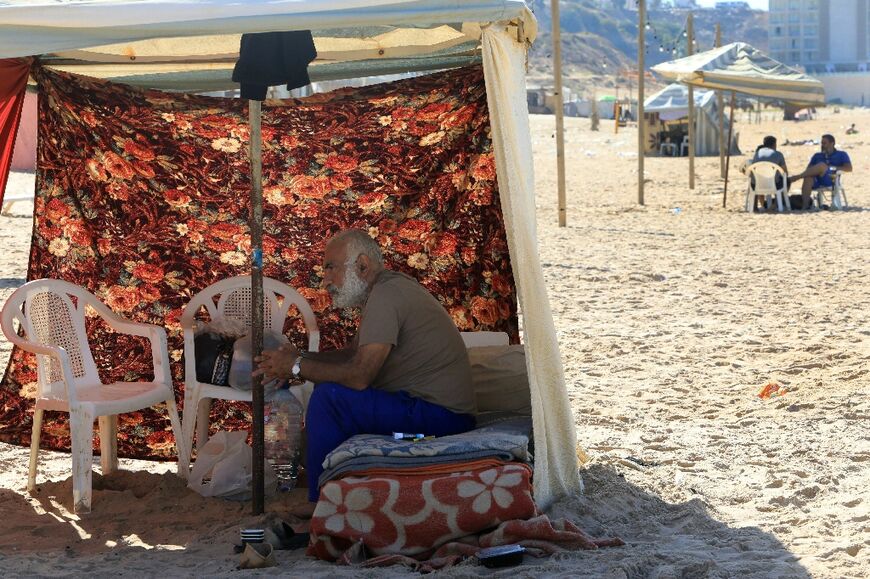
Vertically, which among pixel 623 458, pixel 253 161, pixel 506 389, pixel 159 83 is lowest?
pixel 623 458

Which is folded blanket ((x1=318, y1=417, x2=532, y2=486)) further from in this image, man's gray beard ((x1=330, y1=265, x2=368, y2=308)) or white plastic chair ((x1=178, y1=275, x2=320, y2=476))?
white plastic chair ((x1=178, y1=275, x2=320, y2=476))

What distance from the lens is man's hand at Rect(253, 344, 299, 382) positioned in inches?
193

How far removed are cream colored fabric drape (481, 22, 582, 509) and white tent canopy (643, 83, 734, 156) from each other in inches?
1139

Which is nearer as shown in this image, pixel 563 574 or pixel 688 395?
pixel 563 574

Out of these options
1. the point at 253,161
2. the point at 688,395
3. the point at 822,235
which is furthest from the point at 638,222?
the point at 253,161

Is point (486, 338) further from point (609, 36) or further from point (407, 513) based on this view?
point (609, 36)

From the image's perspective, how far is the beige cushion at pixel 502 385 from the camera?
5270 mm

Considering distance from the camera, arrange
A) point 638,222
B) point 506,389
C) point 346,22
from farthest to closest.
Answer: point 638,222 < point 506,389 < point 346,22

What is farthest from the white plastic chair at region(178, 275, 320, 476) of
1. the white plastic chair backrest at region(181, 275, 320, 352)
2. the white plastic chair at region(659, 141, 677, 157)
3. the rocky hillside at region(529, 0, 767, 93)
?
the rocky hillside at region(529, 0, 767, 93)

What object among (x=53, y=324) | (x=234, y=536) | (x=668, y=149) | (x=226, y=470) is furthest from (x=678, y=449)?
(x=668, y=149)

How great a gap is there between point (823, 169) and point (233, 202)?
12.8 metres

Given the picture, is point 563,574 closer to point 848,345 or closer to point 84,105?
point 84,105

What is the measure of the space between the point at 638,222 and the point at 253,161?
11962mm

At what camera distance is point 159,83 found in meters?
5.87
